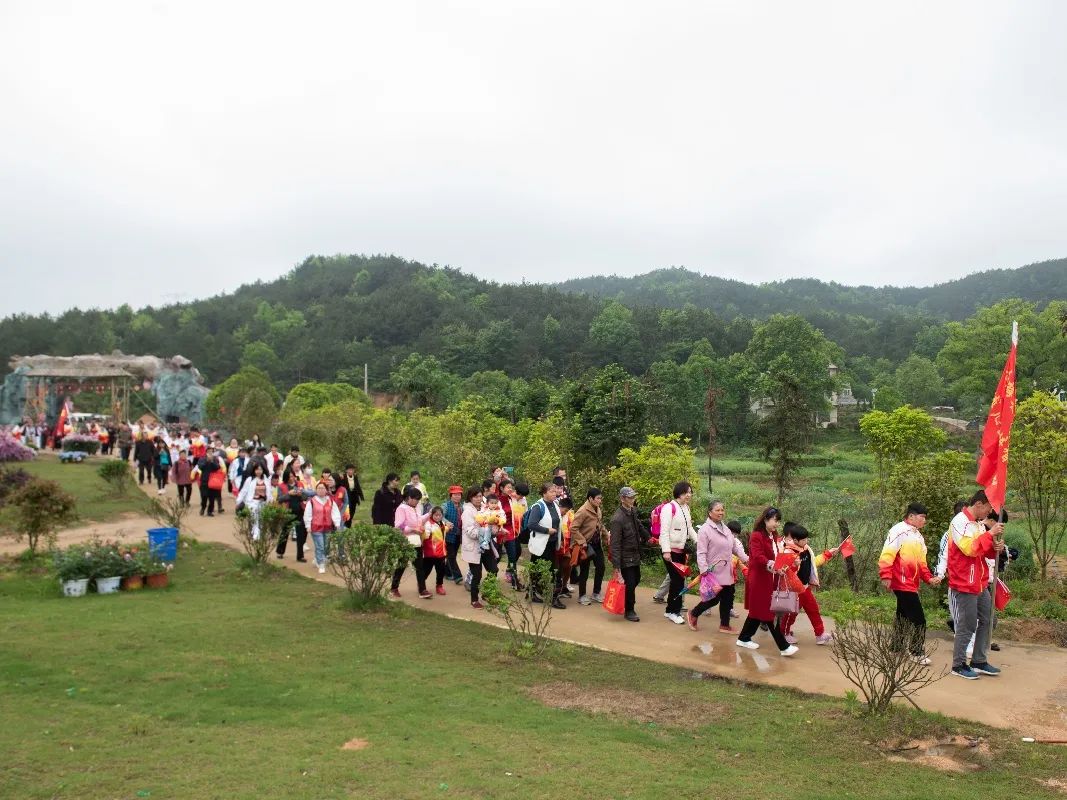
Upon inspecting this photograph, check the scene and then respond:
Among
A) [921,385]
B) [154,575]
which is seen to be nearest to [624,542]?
[154,575]

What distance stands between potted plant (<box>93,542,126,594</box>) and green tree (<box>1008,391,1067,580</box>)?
11.7m

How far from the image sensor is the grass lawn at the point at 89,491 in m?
16.6

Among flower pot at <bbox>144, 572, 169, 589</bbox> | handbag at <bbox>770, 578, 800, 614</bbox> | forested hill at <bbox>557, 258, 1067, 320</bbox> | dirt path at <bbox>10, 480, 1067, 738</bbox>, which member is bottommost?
flower pot at <bbox>144, 572, 169, 589</bbox>

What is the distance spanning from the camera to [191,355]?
72812 millimetres

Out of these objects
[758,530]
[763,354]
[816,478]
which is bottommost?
[816,478]

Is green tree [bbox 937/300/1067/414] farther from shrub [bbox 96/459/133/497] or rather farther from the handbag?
shrub [bbox 96/459/133/497]

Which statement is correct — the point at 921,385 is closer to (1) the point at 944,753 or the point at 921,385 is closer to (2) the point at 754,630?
(2) the point at 754,630

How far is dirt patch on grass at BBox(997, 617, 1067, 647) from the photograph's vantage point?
8195 millimetres


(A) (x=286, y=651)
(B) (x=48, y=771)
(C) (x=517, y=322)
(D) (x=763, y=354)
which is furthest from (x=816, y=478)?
(C) (x=517, y=322)

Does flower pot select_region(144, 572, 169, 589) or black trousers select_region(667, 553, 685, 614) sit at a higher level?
black trousers select_region(667, 553, 685, 614)

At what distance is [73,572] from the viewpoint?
9703 millimetres

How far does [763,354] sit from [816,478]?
23174 mm

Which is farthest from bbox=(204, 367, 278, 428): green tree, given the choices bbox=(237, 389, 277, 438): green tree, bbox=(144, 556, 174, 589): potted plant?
bbox=(144, 556, 174, 589): potted plant

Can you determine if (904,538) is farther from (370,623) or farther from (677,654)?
(370,623)
